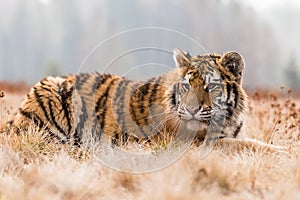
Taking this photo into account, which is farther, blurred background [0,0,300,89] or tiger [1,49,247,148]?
blurred background [0,0,300,89]

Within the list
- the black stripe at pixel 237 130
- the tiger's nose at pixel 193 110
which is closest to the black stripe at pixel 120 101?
the tiger's nose at pixel 193 110

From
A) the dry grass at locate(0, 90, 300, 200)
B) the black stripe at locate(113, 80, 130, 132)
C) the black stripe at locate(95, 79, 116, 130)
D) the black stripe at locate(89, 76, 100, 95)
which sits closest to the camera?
the dry grass at locate(0, 90, 300, 200)

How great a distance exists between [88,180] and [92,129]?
5.69 feet

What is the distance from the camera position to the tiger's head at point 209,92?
5.67 metres

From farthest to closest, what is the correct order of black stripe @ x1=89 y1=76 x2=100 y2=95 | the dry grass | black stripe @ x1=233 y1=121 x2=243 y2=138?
1. black stripe @ x1=89 y1=76 x2=100 y2=95
2. black stripe @ x1=233 y1=121 x2=243 y2=138
3. the dry grass

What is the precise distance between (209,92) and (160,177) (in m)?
1.38

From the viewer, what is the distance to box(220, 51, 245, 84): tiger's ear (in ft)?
19.4

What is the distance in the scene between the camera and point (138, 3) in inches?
2766

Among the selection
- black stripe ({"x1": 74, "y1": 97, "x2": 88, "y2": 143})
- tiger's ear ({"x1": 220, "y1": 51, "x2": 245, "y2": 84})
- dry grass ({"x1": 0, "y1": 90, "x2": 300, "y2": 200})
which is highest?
tiger's ear ({"x1": 220, "y1": 51, "x2": 245, "y2": 84})

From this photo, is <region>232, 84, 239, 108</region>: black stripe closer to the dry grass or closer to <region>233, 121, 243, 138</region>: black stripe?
<region>233, 121, 243, 138</region>: black stripe

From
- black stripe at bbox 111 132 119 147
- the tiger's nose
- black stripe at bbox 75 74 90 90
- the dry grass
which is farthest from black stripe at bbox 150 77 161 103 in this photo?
black stripe at bbox 75 74 90 90

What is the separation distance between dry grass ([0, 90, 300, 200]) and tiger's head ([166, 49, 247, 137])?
1.08 feet

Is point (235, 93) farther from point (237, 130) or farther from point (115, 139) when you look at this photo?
point (115, 139)

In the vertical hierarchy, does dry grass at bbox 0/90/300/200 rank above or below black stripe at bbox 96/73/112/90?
below
